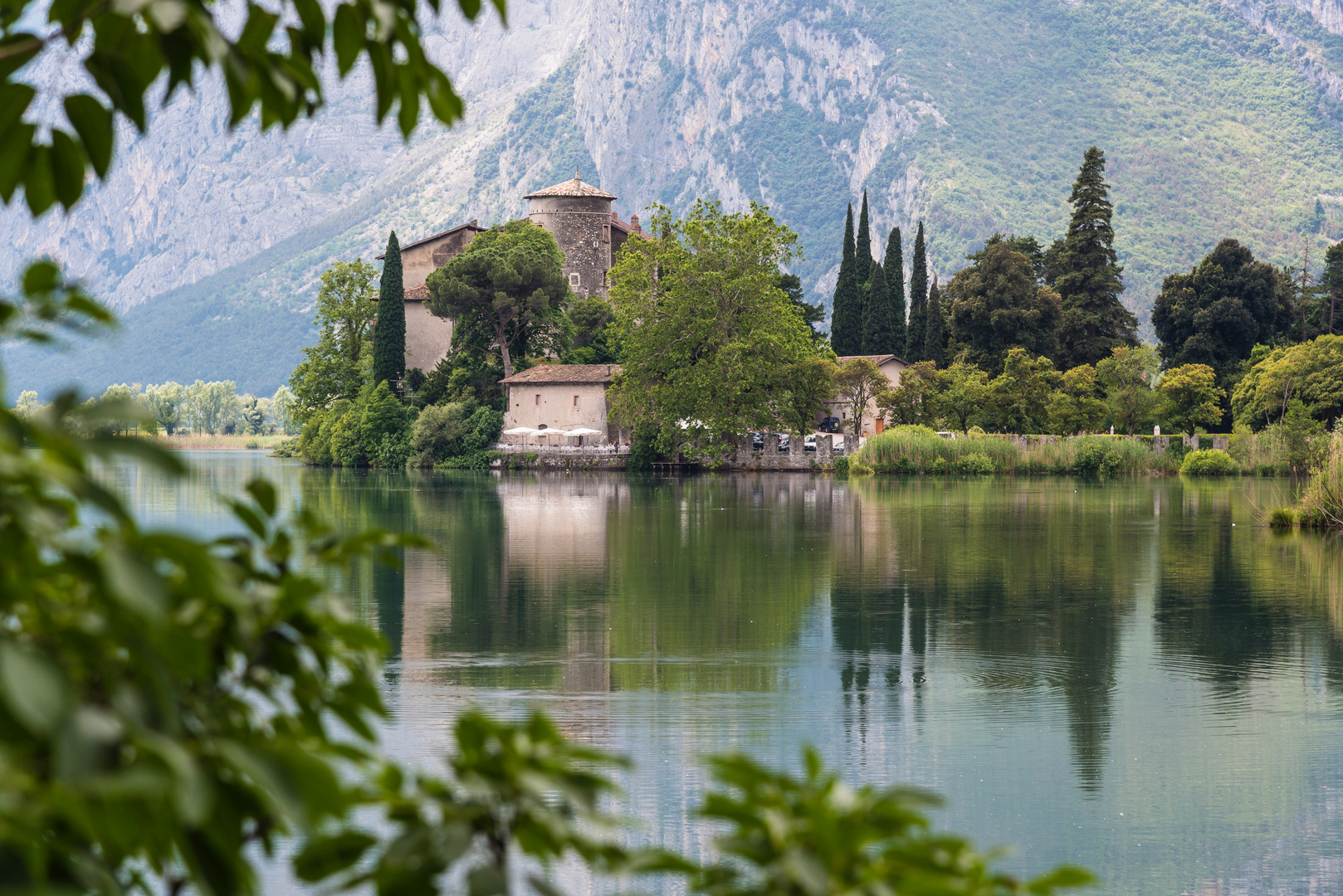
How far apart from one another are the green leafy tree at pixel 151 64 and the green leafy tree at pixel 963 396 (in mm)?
55251

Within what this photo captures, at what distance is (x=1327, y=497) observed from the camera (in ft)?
78.9

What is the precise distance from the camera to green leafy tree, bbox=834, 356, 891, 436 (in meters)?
55.6

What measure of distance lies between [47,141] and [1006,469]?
168ft

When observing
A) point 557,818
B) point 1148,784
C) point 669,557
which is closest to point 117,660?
point 557,818

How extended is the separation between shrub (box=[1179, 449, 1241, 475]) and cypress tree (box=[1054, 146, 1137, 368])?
63.3ft

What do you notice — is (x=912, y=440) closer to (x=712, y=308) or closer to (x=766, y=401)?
(x=766, y=401)

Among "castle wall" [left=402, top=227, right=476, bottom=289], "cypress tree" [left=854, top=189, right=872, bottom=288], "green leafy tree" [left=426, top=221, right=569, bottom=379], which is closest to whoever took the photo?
"green leafy tree" [left=426, top=221, right=569, bottom=379]

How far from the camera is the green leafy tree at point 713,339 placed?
169ft

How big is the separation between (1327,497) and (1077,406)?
110ft

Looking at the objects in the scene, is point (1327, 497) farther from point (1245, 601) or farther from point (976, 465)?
point (976, 465)

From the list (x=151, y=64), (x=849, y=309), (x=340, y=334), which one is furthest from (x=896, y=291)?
(x=151, y=64)

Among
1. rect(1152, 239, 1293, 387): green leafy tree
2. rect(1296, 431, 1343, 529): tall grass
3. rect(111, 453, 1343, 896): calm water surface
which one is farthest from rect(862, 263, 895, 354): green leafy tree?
rect(111, 453, 1343, 896): calm water surface

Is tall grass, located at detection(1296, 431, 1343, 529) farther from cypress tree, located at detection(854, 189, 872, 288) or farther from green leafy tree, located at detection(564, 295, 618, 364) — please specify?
cypress tree, located at detection(854, 189, 872, 288)

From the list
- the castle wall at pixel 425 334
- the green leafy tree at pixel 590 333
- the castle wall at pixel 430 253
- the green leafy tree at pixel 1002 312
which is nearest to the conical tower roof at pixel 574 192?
the castle wall at pixel 430 253
